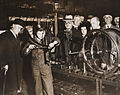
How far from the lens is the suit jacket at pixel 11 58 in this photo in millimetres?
1904

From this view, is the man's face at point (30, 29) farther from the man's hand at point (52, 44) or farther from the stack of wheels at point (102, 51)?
the stack of wheels at point (102, 51)

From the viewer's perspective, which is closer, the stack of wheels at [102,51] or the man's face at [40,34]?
the stack of wheels at [102,51]

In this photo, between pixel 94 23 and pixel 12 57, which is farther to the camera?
pixel 94 23

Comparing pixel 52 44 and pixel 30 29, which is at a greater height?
pixel 30 29

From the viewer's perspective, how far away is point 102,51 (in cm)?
201

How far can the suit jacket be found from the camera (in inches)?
75.0

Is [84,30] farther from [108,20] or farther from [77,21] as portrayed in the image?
[108,20]

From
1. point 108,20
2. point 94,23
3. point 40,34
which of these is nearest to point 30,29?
point 40,34

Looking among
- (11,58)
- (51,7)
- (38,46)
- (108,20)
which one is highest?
(51,7)

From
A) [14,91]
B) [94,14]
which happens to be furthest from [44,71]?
[94,14]

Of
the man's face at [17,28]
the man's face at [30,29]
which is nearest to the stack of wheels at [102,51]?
the man's face at [30,29]

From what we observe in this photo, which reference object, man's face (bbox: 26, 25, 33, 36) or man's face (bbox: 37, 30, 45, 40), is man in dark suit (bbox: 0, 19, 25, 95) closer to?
man's face (bbox: 26, 25, 33, 36)

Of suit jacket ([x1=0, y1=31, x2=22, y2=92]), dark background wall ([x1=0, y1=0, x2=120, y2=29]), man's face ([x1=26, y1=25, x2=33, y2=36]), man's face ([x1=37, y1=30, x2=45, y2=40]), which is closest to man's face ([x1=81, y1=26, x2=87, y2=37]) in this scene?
dark background wall ([x1=0, y1=0, x2=120, y2=29])

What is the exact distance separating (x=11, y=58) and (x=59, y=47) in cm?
50
